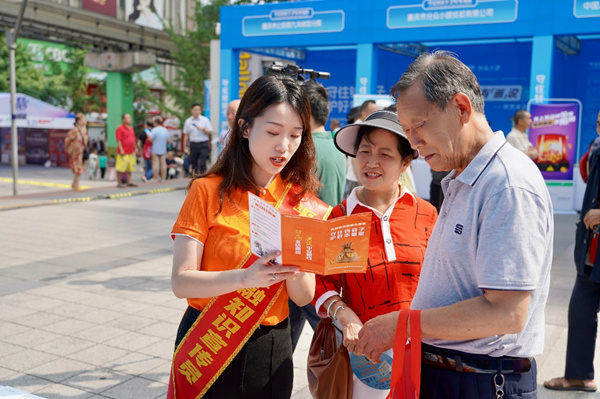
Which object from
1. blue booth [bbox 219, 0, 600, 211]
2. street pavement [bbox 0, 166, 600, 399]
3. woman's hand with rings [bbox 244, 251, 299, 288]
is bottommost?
street pavement [bbox 0, 166, 600, 399]

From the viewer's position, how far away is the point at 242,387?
6.53 feet

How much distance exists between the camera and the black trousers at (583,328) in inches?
138

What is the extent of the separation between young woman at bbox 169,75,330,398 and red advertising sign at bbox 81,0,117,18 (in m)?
23.5

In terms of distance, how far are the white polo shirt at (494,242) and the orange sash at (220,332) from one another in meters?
0.59

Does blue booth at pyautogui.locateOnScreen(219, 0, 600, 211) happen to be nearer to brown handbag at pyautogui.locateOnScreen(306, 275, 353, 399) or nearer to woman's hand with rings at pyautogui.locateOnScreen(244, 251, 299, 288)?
brown handbag at pyautogui.locateOnScreen(306, 275, 353, 399)

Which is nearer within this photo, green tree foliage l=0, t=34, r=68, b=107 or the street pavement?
the street pavement

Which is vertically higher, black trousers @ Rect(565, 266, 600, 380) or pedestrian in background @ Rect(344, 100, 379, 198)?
pedestrian in background @ Rect(344, 100, 379, 198)

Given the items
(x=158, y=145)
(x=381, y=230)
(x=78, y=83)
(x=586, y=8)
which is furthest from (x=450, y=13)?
(x=78, y=83)

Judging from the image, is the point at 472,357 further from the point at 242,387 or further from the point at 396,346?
the point at 242,387

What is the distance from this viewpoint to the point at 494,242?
137cm

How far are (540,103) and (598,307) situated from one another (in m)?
8.20

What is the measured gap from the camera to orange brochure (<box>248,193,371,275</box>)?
1.60 metres

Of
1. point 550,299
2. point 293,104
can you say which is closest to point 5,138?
point 550,299

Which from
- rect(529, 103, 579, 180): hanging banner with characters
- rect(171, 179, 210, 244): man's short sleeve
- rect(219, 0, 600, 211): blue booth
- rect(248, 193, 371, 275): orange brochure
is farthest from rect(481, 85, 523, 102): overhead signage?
rect(248, 193, 371, 275): orange brochure
